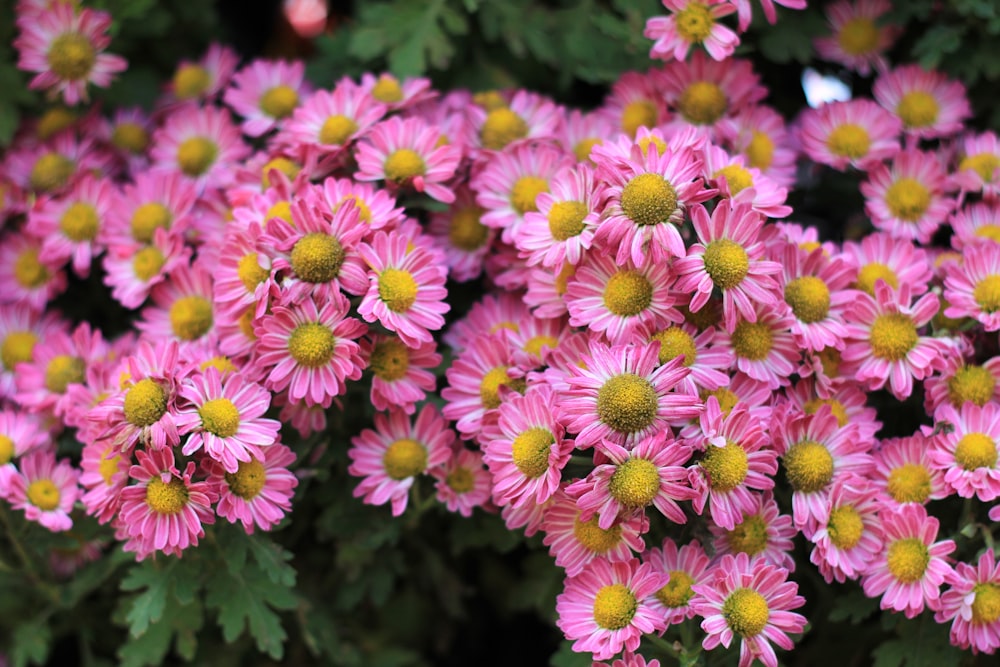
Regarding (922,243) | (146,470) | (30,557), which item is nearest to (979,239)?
(922,243)

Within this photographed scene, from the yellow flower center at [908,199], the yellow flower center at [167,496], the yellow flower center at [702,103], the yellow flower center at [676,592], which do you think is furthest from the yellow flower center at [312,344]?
the yellow flower center at [908,199]

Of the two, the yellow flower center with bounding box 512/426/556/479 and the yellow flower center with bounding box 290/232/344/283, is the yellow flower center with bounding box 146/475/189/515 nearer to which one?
the yellow flower center with bounding box 290/232/344/283

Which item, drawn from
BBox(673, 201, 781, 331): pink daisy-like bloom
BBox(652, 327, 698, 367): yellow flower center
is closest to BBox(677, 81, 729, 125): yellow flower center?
BBox(673, 201, 781, 331): pink daisy-like bloom

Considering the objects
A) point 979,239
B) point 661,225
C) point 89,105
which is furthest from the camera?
point 89,105

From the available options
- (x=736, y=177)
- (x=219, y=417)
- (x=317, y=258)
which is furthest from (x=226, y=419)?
(x=736, y=177)

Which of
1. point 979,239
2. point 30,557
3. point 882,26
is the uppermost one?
point 882,26

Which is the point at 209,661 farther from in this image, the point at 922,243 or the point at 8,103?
the point at 922,243
